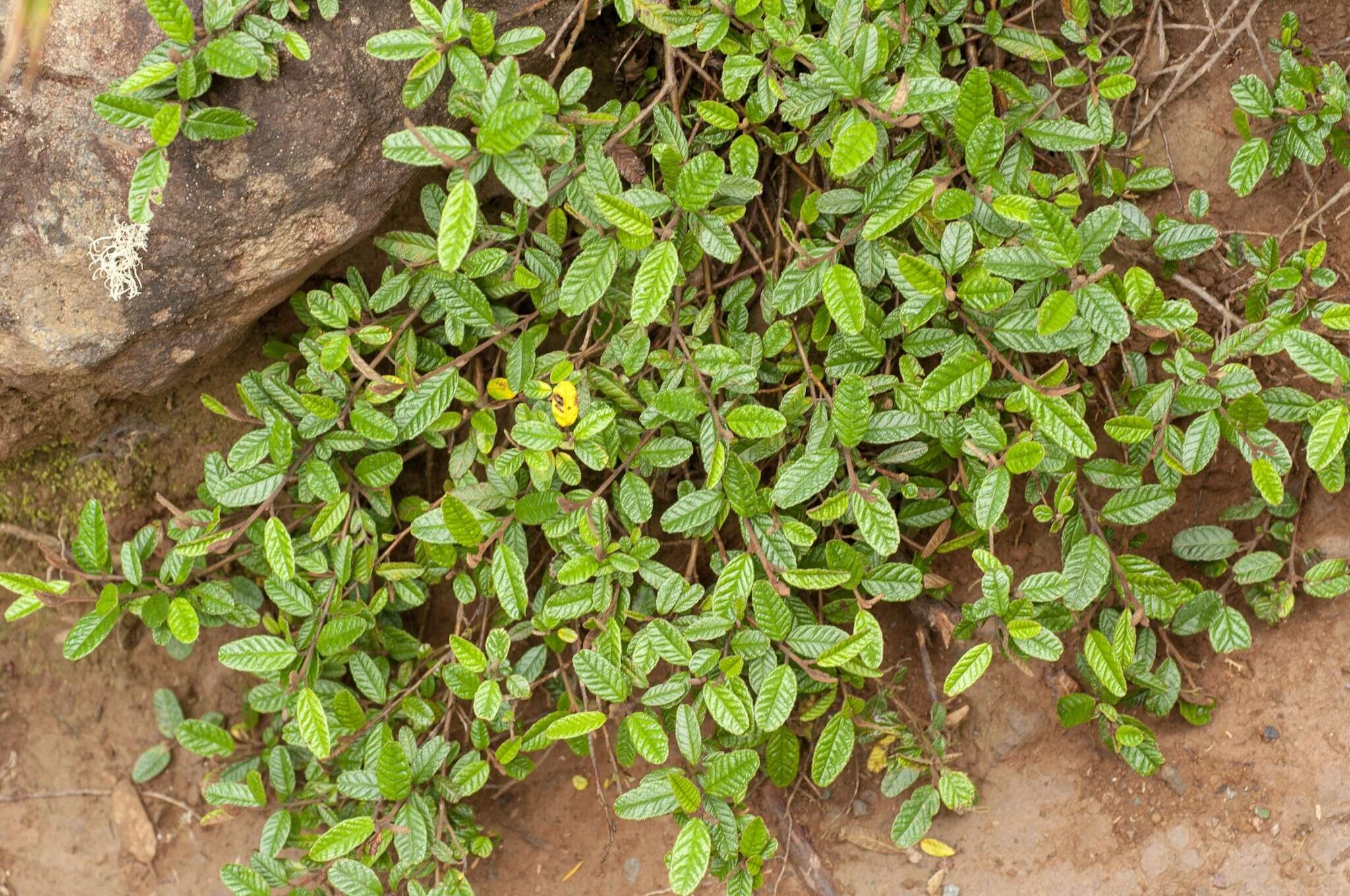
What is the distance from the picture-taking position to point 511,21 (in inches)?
84.3

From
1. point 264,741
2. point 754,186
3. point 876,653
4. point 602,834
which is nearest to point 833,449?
point 876,653

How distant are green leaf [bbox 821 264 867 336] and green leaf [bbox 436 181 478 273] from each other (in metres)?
0.71

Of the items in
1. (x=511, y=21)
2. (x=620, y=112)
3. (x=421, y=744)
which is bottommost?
(x=421, y=744)

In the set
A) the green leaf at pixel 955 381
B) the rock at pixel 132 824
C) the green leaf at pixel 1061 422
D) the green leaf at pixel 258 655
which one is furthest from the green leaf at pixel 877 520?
the rock at pixel 132 824

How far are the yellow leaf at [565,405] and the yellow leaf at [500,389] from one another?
0.18m

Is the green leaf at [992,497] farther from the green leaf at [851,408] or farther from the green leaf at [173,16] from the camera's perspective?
the green leaf at [173,16]

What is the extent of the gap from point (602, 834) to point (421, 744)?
2.06 feet

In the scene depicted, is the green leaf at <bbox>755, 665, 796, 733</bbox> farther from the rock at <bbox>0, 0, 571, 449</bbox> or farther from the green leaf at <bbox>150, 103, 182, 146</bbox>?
the green leaf at <bbox>150, 103, 182, 146</bbox>

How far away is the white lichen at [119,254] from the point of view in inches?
80.9

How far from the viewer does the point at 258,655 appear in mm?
2195

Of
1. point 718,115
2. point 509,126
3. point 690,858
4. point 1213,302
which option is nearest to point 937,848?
point 690,858

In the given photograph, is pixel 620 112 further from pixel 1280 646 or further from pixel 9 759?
pixel 9 759

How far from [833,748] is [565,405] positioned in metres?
0.98

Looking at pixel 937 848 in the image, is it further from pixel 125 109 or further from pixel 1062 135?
pixel 125 109
